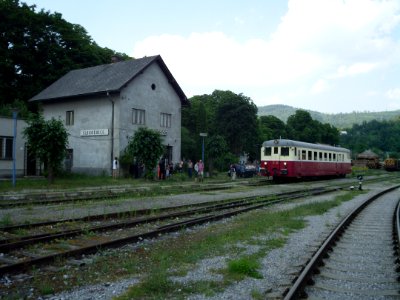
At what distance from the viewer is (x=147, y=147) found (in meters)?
26.2

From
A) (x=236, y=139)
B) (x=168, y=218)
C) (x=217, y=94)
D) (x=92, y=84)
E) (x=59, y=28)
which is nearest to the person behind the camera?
(x=168, y=218)

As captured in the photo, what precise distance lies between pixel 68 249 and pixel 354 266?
4.93 meters

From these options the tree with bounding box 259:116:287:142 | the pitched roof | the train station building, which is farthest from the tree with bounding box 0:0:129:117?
the tree with bounding box 259:116:287:142

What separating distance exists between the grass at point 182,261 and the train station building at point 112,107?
20361 mm

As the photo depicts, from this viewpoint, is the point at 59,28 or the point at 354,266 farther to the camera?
the point at 59,28

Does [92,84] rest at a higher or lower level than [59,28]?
lower

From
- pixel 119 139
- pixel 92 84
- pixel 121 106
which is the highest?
pixel 92 84

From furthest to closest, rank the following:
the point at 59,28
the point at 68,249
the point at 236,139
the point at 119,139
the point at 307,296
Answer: the point at 236,139 < the point at 59,28 < the point at 119,139 < the point at 68,249 < the point at 307,296

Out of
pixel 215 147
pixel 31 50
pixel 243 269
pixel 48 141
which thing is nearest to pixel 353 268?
pixel 243 269

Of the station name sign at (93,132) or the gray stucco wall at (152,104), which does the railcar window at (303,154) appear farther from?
the station name sign at (93,132)

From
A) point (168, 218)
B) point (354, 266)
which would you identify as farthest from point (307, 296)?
point (168, 218)

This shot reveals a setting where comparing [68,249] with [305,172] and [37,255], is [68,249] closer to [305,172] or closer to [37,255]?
[37,255]

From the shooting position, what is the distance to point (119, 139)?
29344 mm

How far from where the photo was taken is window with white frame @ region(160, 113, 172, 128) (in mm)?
33438
